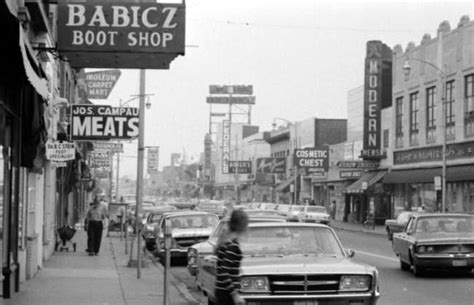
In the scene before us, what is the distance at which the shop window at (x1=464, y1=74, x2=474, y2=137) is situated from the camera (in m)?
43.6

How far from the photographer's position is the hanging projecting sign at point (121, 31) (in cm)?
1110

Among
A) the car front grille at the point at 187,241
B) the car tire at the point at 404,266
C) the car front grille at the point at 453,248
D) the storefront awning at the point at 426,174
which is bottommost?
the car tire at the point at 404,266

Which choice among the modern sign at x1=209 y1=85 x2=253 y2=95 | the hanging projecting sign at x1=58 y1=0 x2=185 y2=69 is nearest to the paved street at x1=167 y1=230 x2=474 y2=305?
the hanging projecting sign at x1=58 y1=0 x2=185 y2=69

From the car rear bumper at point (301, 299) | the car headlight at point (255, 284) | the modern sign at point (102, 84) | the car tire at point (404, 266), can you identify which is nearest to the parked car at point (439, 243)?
the car tire at point (404, 266)

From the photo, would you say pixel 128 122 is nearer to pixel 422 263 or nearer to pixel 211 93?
pixel 422 263

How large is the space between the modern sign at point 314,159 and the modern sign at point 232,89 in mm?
76349

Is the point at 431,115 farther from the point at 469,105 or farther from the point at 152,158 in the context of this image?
the point at 152,158

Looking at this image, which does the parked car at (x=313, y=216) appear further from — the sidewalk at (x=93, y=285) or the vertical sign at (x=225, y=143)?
the vertical sign at (x=225, y=143)

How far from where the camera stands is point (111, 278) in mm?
17328

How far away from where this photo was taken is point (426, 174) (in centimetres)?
4822

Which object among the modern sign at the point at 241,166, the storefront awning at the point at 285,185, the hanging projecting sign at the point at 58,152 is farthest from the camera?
the modern sign at the point at 241,166

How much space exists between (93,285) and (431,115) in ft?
121

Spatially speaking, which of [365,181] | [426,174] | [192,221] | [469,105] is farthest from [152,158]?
[192,221]

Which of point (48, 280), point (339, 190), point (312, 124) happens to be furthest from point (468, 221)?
point (312, 124)
